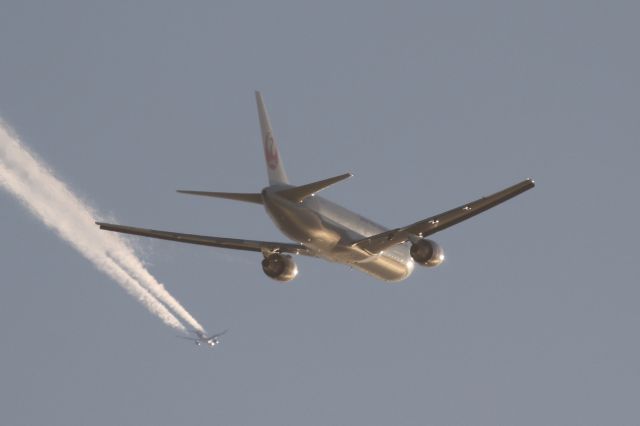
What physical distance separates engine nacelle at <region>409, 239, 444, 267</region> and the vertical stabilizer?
232 inches

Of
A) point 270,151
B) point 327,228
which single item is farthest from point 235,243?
point 327,228

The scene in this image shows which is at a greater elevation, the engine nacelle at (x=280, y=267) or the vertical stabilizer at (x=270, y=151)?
the vertical stabilizer at (x=270, y=151)

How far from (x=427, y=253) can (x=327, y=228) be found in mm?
4146

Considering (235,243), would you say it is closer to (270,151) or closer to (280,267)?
(280,267)

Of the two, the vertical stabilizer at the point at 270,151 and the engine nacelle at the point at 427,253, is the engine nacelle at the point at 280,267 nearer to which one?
the vertical stabilizer at the point at 270,151

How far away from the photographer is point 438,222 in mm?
67125

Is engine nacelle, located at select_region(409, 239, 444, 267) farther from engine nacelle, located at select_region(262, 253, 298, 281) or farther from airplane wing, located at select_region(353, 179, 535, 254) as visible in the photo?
engine nacelle, located at select_region(262, 253, 298, 281)

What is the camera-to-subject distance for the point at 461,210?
65.9m

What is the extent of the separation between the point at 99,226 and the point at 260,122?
7.81 m

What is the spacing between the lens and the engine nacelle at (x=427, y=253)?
67.1 meters

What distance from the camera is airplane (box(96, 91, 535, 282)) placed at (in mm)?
64938

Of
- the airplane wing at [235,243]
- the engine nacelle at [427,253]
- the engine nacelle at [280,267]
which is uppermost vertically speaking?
the airplane wing at [235,243]

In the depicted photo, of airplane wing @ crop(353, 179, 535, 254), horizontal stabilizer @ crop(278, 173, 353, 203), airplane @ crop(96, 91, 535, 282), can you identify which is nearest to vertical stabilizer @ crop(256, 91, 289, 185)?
airplane @ crop(96, 91, 535, 282)

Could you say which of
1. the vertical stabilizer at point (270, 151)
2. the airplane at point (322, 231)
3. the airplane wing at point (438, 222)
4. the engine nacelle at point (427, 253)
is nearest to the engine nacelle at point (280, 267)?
the airplane at point (322, 231)
